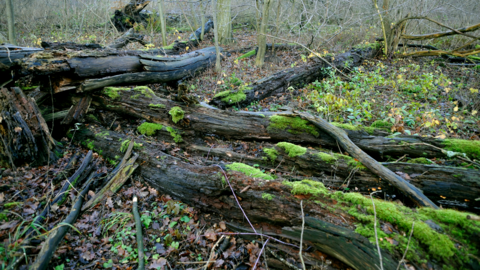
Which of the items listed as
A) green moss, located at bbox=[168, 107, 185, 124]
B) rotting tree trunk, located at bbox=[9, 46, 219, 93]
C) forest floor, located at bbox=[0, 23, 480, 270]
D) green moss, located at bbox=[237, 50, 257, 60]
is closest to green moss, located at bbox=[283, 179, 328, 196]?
forest floor, located at bbox=[0, 23, 480, 270]

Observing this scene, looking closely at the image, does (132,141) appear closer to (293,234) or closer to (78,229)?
(78,229)

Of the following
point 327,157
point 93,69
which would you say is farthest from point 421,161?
point 93,69

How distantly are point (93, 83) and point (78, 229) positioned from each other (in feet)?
10.8

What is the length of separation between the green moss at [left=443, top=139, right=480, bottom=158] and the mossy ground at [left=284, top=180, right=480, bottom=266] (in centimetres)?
201

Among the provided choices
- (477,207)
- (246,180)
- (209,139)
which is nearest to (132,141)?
(209,139)

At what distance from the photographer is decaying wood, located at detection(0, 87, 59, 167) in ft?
13.5

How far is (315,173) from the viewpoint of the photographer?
4.15 m

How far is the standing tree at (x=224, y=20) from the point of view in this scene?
40.6 feet

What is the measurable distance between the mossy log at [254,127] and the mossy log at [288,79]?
1597mm

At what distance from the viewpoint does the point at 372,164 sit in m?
3.79

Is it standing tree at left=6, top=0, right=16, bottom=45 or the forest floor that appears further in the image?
standing tree at left=6, top=0, right=16, bottom=45

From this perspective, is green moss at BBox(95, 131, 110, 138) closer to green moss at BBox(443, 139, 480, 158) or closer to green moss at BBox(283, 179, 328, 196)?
green moss at BBox(283, 179, 328, 196)

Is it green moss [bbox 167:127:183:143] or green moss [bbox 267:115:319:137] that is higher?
green moss [bbox 267:115:319:137]

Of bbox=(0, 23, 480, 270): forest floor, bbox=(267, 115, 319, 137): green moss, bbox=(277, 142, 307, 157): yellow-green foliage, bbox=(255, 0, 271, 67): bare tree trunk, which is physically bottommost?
bbox=(0, 23, 480, 270): forest floor
